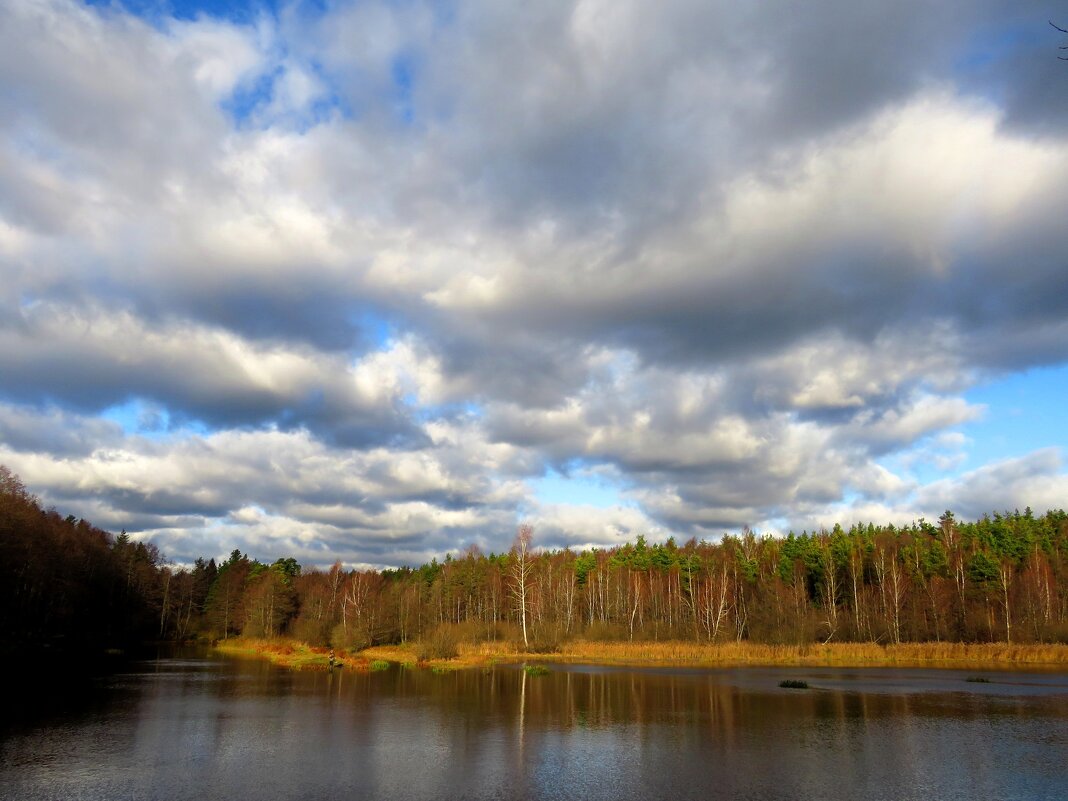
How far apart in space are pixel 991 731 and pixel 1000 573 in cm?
6397

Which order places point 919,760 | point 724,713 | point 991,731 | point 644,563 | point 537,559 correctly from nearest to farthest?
1. point 919,760
2. point 991,731
3. point 724,713
4. point 644,563
5. point 537,559

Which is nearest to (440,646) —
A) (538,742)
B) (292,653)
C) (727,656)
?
(292,653)

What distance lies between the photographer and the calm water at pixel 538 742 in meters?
20.6

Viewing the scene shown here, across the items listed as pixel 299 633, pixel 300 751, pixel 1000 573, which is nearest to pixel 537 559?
A: pixel 299 633

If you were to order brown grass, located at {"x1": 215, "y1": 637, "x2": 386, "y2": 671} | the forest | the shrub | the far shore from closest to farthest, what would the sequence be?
brown grass, located at {"x1": 215, "y1": 637, "x2": 386, "y2": 671}
the far shore
the shrub
the forest

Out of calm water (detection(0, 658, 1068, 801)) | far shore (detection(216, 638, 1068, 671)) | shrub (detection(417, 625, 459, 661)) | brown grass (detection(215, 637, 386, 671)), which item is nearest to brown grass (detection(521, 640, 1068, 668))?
far shore (detection(216, 638, 1068, 671))

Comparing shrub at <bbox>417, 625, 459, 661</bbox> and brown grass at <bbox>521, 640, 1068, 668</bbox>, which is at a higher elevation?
shrub at <bbox>417, 625, 459, 661</bbox>

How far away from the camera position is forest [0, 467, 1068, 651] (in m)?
74.5

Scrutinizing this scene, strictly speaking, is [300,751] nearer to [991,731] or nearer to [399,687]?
[399,687]

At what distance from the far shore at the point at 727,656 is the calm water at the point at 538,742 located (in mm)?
19300

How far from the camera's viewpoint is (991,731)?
2970cm

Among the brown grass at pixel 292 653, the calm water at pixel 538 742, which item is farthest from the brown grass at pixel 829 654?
the calm water at pixel 538 742

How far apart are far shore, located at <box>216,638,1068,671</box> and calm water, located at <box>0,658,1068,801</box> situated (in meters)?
19.3

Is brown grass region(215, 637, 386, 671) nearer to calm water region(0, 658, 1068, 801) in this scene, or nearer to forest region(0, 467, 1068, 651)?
forest region(0, 467, 1068, 651)
